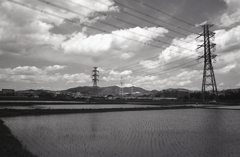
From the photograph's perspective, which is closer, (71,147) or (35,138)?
(71,147)

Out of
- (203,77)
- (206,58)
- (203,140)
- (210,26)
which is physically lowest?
(203,140)

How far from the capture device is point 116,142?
1234 cm

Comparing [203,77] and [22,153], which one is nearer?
[22,153]

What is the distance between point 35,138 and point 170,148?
27.2ft

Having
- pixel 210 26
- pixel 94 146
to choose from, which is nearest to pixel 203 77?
pixel 210 26

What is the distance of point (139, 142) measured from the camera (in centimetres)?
1259

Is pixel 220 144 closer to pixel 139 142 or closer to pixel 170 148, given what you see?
pixel 170 148

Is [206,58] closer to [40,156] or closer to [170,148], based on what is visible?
[170,148]

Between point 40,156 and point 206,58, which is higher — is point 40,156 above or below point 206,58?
below

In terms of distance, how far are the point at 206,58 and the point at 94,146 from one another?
6234cm

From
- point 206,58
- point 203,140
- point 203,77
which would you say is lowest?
point 203,140

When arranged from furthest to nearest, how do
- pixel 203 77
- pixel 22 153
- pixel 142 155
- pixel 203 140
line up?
pixel 203 77 < pixel 203 140 < pixel 142 155 < pixel 22 153

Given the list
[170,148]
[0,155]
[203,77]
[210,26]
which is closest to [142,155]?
[170,148]

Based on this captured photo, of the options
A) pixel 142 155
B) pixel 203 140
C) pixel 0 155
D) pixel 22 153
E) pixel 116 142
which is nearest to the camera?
pixel 0 155
